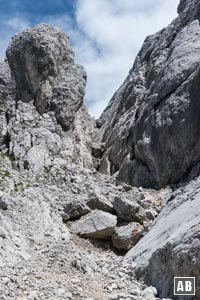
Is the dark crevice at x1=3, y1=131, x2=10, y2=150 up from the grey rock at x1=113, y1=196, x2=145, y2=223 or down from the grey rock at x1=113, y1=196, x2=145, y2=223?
up

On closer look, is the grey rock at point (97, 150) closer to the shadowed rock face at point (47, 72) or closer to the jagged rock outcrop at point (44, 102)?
the jagged rock outcrop at point (44, 102)

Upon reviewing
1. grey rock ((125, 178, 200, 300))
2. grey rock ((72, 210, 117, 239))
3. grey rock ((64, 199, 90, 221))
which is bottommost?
grey rock ((125, 178, 200, 300))

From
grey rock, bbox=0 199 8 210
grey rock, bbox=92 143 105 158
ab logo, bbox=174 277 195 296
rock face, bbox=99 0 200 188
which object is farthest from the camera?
grey rock, bbox=92 143 105 158

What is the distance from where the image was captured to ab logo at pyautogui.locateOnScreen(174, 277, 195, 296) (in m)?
15.8

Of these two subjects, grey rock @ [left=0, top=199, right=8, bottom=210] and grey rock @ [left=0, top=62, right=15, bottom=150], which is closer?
grey rock @ [left=0, top=199, right=8, bottom=210]

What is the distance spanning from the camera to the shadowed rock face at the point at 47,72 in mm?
41094

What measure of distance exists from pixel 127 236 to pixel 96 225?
1.96 m

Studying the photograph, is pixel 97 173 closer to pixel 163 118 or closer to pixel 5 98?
pixel 163 118

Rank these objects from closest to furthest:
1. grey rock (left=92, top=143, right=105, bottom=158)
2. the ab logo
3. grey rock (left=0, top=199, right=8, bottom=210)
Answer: the ab logo < grey rock (left=0, top=199, right=8, bottom=210) < grey rock (left=92, top=143, right=105, bottom=158)

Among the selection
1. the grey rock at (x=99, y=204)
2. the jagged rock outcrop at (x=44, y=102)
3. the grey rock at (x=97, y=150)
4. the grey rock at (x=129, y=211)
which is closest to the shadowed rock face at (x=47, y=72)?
the jagged rock outcrop at (x=44, y=102)

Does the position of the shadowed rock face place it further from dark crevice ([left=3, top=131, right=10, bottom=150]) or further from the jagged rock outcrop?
dark crevice ([left=3, top=131, right=10, bottom=150])

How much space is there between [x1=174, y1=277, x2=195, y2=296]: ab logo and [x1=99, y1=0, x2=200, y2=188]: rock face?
13.4 meters

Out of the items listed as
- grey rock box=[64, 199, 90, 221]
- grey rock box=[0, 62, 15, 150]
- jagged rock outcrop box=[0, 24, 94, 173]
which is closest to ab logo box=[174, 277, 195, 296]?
grey rock box=[64, 199, 90, 221]

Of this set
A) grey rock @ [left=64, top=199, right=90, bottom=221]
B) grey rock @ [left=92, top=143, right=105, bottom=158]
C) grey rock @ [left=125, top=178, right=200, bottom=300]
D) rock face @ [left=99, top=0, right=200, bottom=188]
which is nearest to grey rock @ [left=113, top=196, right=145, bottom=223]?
grey rock @ [left=64, top=199, right=90, bottom=221]
